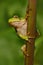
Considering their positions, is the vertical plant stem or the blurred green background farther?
the blurred green background

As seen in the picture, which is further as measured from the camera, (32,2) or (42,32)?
(42,32)

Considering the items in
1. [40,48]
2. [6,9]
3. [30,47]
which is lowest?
[40,48]

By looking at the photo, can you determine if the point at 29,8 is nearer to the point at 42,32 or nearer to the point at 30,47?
the point at 30,47

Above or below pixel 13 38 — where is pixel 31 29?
above

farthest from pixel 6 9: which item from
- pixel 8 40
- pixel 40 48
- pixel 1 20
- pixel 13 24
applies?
pixel 13 24

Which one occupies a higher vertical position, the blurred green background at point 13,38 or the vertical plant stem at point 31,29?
the vertical plant stem at point 31,29

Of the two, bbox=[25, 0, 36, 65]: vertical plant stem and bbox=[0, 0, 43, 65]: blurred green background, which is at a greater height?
bbox=[25, 0, 36, 65]: vertical plant stem

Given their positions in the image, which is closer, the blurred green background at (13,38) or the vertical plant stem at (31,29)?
the vertical plant stem at (31,29)

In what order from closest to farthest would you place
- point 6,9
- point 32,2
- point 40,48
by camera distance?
1. point 32,2
2. point 40,48
3. point 6,9
